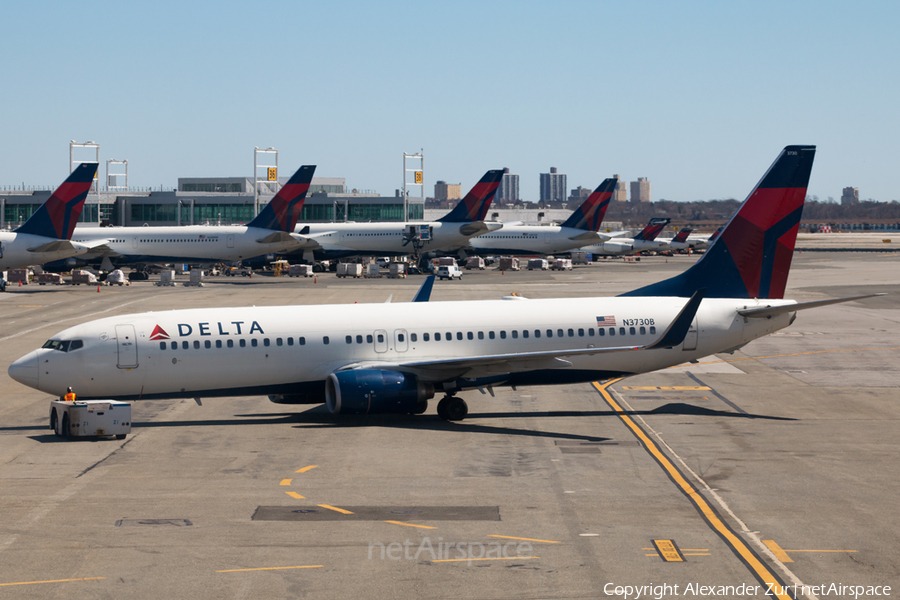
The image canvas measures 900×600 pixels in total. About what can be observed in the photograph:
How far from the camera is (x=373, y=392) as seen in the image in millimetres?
30125

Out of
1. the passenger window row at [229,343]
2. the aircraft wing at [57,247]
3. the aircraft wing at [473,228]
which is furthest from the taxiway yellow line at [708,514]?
the aircraft wing at [473,228]

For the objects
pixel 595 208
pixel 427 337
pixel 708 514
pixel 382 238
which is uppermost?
pixel 595 208

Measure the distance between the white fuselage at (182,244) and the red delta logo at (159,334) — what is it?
73923 mm

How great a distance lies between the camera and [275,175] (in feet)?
569

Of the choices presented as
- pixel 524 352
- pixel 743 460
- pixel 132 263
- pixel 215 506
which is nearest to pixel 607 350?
pixel 524 352

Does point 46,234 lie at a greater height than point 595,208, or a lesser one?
lesser

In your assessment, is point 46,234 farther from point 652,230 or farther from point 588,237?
point 652,230

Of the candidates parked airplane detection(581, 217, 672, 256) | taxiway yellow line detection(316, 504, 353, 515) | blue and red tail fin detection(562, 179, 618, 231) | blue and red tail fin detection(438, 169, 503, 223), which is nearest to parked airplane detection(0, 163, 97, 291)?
blue and red tail fin detection(438, 169, 503, 223)

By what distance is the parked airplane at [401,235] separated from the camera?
388ft

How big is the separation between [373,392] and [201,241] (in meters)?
79.5

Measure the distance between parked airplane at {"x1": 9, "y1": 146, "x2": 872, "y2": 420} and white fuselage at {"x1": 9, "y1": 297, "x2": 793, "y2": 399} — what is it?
36mm

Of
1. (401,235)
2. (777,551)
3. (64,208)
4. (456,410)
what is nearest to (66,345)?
(456,410)

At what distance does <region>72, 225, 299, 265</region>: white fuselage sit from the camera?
104 metres

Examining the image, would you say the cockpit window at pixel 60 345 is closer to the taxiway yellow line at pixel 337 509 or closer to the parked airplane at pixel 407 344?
the parked airplane at pixel 407 344
